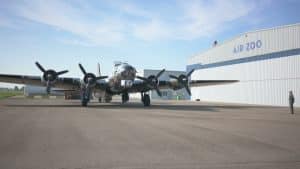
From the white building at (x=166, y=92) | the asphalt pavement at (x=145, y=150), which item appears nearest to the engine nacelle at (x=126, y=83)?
the asphalt pavement at (x=145, y=150)

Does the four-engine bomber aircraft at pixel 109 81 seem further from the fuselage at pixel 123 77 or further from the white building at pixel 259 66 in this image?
the white building at pixel 259 66

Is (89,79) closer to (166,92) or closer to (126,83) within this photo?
(126,83)

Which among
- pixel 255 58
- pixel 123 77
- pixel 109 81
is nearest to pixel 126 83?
pixel 123 77

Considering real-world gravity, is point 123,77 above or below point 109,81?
above

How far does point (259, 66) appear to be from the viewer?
39.2 meters

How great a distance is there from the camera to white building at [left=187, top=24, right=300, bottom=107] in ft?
110

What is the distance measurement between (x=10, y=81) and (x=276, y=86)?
104 feet

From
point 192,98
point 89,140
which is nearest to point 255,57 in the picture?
point 192,98

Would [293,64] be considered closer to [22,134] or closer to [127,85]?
[127,85]

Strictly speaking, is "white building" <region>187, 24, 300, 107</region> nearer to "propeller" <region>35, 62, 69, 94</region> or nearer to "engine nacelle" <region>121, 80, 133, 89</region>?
"engine nacelle" <region>121, 80, 133, 89</region>

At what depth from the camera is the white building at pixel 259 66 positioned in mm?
33625

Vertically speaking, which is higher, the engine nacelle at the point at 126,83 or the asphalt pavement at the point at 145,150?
the engine nacelle at the point at 126,83

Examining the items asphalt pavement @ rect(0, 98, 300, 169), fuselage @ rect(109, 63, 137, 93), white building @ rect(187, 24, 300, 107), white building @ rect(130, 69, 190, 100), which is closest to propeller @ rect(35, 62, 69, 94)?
fuselage @ rect(109, 63, 137, 93)

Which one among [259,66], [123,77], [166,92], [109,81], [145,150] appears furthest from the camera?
[166,92]
